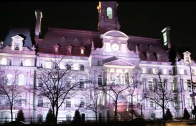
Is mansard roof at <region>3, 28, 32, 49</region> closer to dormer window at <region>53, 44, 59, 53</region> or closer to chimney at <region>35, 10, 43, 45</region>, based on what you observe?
chimney at <region>35, 10, 43, 45</region>

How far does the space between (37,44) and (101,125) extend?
3183cm

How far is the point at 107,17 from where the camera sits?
7125 cm

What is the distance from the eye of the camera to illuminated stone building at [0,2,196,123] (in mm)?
55531

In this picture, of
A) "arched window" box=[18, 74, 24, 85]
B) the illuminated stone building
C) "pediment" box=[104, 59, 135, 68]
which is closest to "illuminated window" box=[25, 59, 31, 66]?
the illuminated stone building

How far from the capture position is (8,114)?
51.7m

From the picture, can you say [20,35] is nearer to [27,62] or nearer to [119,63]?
[27,62]

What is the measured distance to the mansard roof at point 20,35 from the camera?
58625mm

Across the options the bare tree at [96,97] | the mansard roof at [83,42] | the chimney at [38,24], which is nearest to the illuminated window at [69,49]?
the mansard roof at [83,42]

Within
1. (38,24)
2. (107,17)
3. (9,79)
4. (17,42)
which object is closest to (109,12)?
(107,17)

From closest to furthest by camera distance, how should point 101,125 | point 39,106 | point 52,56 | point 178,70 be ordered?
point 101,125 → point 39,106 → point 52,56 → point 178,70

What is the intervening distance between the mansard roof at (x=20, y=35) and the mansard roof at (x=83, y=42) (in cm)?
290

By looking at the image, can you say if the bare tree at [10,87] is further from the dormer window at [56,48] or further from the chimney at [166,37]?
the chimney at [166,37]

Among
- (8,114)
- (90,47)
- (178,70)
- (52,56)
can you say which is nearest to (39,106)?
(8,114)

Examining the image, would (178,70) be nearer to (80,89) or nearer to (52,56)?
(80,89)
